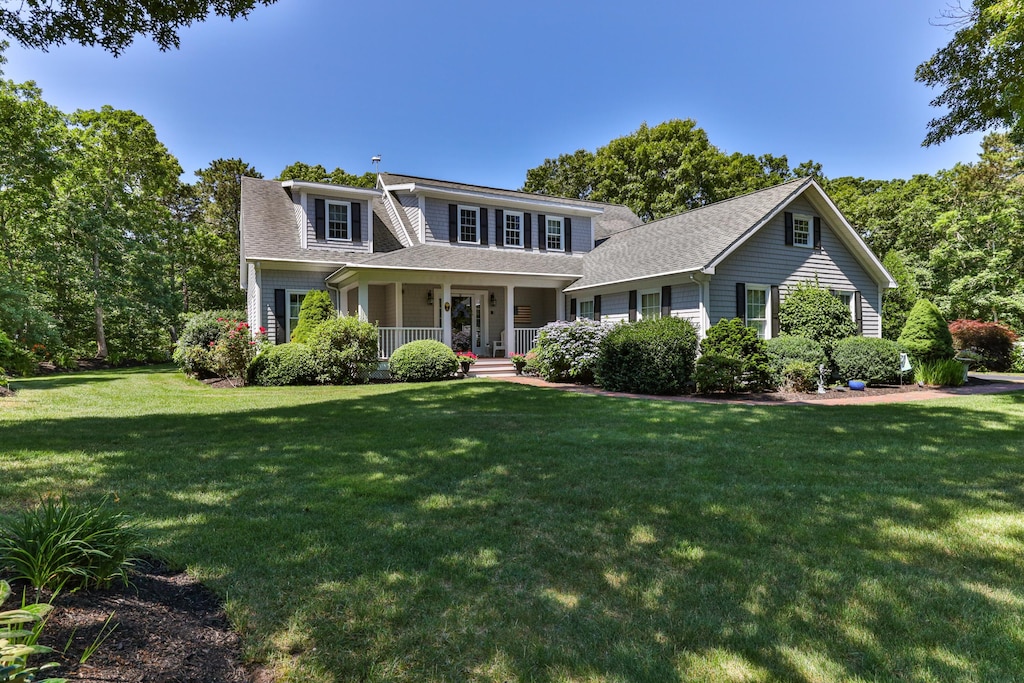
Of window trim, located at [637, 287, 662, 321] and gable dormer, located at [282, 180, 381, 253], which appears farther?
gable dormer, located at [282, 180, 381, 253]

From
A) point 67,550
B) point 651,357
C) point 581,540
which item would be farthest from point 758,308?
point 67,550

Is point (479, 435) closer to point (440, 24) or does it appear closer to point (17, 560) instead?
point (17, 560)

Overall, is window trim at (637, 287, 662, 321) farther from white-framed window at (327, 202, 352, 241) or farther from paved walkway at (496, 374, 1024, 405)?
white-framed window at (327, 202, 352, 241)

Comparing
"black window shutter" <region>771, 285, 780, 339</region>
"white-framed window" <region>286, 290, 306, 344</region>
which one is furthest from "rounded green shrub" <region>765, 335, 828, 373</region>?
"white-framed window" <region>286, 290, 306, 344</region>

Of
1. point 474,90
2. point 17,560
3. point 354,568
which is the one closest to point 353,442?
point 354,568

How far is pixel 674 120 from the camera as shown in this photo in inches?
1303

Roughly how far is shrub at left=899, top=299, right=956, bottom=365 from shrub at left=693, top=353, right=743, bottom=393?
21.3 feet

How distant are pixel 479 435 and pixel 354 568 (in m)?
3.65

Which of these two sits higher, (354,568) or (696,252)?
(696,252)

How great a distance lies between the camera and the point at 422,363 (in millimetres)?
13734

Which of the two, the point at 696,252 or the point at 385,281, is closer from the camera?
the point at 696,252

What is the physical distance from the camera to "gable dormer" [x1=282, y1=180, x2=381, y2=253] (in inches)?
637

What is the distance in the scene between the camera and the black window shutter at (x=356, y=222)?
55.5ft

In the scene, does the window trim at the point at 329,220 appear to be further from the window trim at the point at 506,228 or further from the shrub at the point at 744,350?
the shrub at the point at 744,350
